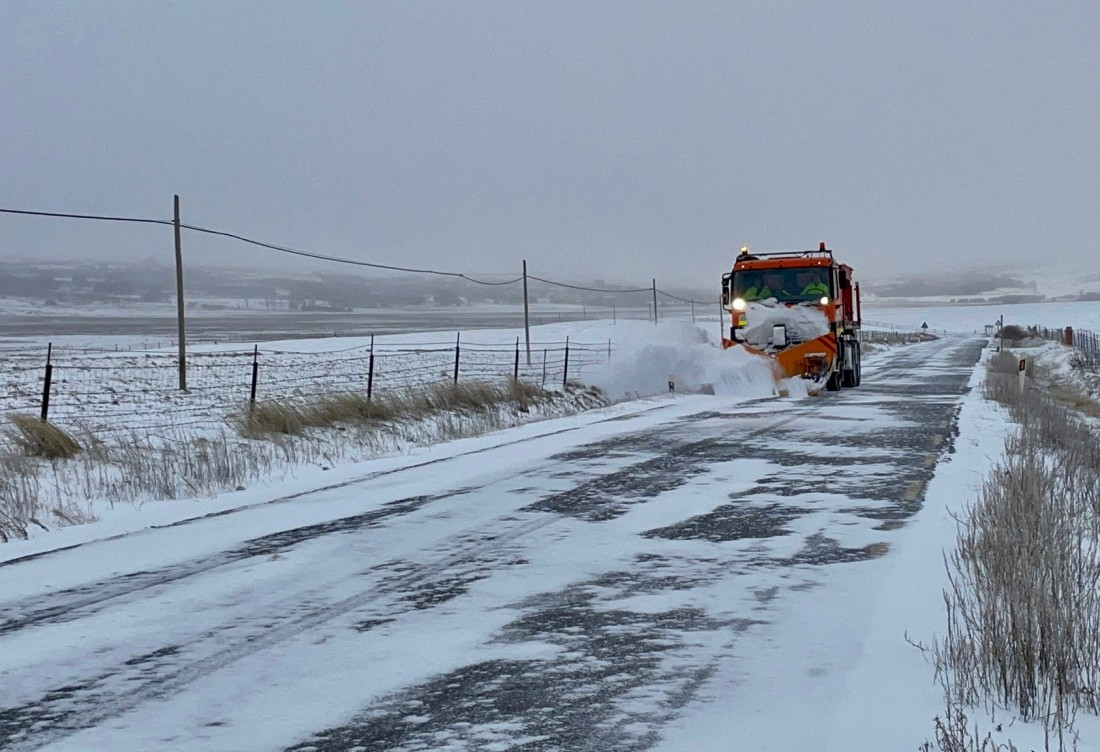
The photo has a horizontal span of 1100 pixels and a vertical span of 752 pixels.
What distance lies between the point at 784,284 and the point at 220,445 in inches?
605

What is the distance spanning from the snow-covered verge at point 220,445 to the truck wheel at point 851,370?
3.39 metres

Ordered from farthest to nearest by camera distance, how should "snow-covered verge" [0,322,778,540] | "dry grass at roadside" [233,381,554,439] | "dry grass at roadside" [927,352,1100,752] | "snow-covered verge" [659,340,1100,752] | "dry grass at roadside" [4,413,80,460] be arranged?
"dry grass at roadside" [233,381,554,439]
"dry grass at roadside" [4,413,80,460]
"snow-covered verge" [0,322,778,540]
"dry grass at roadside" [927,352,1100,752]
"snow-covered verge" [659,340,1100,752]

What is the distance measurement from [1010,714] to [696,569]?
300cm

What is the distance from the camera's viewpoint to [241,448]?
14672 millimetres

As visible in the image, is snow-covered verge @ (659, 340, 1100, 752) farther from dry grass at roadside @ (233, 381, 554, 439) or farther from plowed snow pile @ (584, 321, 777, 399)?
plowed snow pile @ (584, 321, 777, 399)

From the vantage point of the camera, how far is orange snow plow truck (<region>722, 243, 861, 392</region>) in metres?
25.5

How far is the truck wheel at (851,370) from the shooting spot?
1111 inches

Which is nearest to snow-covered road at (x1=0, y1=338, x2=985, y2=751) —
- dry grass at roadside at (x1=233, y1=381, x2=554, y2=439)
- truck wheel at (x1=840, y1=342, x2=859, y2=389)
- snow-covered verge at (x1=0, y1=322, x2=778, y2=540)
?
snow-covered verge at (x1=0, y1=322, x2=778, y2=540)

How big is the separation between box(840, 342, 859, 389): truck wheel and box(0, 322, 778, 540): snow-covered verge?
339 centimetres

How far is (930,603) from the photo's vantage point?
6.26 meters

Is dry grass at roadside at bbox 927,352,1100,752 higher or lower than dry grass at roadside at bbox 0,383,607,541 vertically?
higher

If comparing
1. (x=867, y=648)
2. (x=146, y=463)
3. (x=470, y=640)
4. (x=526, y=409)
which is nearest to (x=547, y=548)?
(x=470, y=640)

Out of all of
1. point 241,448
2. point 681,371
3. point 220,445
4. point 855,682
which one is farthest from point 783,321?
point 855,682

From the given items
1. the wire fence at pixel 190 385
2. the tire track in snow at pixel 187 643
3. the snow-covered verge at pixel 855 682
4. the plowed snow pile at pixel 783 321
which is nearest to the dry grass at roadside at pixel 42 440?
the wire fence at pixel 190 385
